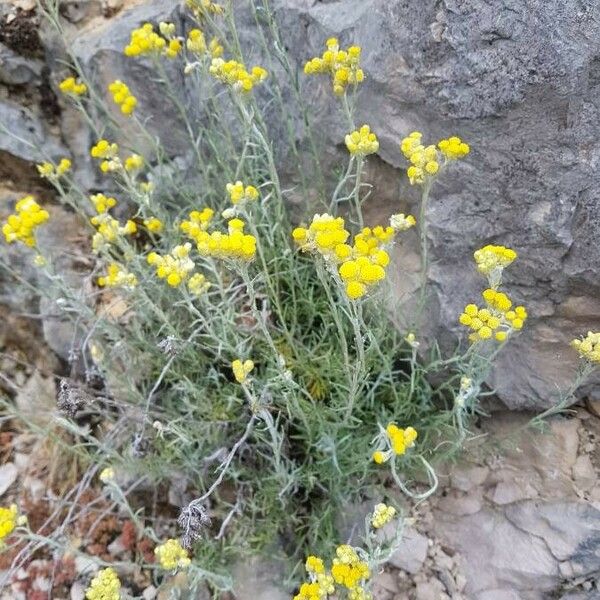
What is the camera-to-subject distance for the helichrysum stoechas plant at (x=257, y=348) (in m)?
1.88

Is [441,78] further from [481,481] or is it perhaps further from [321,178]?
[481,481]

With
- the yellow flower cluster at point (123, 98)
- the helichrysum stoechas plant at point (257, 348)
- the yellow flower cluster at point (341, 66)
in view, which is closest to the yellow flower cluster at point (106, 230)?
the helichrysum stoechas plant at point (257, 348)

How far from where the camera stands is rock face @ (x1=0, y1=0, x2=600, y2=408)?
186cm

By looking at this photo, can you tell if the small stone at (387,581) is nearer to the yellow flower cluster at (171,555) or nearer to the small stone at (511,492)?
the small stone at (511,492)

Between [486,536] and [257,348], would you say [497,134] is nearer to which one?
[257,348]

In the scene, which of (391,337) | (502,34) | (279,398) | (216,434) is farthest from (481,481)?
(502,34)

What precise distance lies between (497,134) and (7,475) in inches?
97.6

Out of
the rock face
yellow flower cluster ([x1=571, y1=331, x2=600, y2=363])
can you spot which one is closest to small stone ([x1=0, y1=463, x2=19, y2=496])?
the rock face

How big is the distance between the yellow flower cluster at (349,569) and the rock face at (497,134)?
928 mm

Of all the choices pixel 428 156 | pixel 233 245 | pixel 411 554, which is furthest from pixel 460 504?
pixel 233 245

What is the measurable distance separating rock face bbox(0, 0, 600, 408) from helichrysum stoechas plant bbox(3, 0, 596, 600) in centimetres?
11

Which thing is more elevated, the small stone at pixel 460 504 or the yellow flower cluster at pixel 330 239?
the yellow flower cluster at pixel 330 239

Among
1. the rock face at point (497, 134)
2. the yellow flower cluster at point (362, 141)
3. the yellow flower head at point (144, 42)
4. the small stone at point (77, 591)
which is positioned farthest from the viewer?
the small stone at point (77, 591)

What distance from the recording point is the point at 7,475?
274cm
